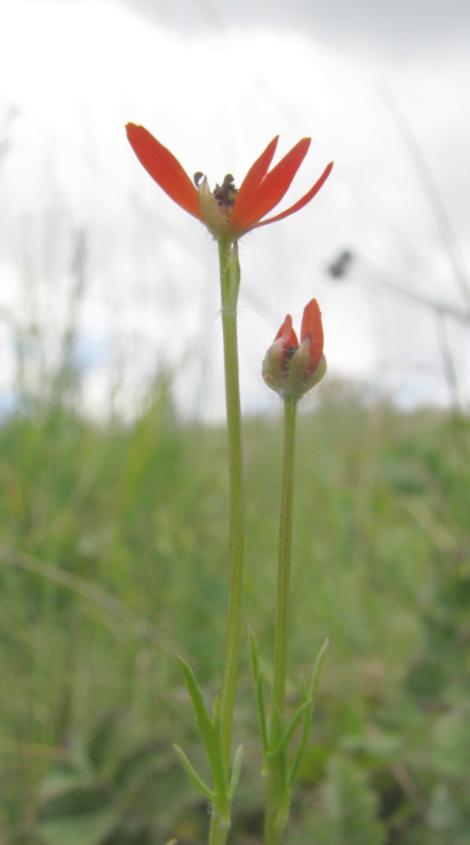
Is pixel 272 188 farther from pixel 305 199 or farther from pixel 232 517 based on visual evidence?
pixel 232 517

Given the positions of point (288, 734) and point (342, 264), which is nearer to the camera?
point (288, 734)

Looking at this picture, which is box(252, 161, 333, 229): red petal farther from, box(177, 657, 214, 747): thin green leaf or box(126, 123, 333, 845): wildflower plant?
box(177, 657, 214, 747): thin green leaf

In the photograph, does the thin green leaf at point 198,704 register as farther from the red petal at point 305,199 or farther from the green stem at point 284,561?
the red petal at point 305,199

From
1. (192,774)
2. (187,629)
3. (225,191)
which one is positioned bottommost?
(187,629)

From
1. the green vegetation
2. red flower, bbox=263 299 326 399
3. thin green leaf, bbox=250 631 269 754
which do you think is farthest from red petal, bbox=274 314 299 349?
the green vegetation

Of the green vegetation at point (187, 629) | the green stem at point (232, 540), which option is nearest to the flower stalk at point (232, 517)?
the green stem at point (232, 540)

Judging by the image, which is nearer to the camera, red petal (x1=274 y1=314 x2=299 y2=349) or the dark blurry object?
red petal (x1=274 y1=314 x2=299 y2=349)

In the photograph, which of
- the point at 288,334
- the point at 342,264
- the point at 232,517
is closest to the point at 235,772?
the point at 232,517
